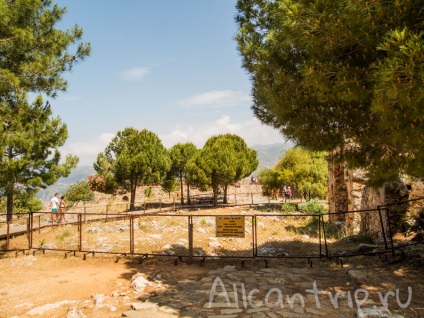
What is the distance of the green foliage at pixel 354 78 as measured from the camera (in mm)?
3785

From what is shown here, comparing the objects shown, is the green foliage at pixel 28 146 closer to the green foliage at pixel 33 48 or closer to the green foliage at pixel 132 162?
A: the green foliage at pixel 33 48

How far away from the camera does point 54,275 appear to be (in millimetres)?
8148

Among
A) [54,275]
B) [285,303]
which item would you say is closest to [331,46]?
[285,303]

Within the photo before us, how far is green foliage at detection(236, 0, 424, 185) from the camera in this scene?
3.79 metres

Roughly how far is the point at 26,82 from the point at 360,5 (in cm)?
1042

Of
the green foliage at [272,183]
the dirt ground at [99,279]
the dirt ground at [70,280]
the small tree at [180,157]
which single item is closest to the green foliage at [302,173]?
the green foliage at [272,183]

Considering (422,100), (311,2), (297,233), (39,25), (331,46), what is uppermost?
(39,25)

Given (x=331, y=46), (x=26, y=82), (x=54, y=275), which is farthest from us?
(x=26, y=82)

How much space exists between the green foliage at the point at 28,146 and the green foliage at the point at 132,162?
52.4 ft

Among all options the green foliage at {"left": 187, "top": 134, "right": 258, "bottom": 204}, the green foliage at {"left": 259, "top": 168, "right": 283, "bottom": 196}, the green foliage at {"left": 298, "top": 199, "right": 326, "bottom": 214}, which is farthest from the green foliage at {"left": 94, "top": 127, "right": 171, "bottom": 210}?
the green foliage at {"left": 298, "top": 199, "right": 326, "bottom": 214}

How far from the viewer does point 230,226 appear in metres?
8.85

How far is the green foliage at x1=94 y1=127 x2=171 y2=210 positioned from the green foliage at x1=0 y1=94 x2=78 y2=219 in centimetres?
1596

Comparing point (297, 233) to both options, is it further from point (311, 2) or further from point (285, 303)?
point (311, 2)

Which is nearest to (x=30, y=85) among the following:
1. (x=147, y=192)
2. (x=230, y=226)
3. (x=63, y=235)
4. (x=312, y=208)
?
(x=63, y=235)
